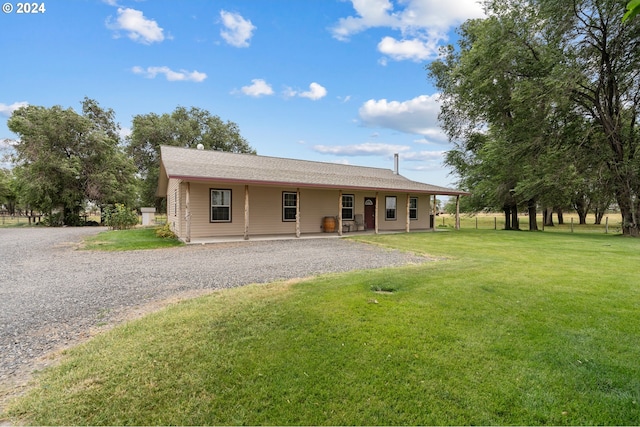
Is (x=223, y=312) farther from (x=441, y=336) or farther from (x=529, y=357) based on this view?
(x=529, y=357)

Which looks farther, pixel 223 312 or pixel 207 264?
pixel 207 264

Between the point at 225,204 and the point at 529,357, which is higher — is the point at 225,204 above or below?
above

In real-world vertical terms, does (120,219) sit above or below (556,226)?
above

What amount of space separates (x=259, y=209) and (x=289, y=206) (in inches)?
58.0

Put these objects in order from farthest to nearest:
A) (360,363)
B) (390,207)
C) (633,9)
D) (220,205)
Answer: (390,207) < (220,205) < (360,363) < (633,9)

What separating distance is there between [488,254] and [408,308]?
639cm

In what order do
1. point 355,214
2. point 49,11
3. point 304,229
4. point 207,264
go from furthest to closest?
point 355,214 < point 304,229 < point 49,11 < point 207,264

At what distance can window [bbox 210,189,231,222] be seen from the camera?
12734mm

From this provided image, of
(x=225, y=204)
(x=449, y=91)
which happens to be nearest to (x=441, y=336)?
(x=225, y=204)

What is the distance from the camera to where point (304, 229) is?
49.2ft

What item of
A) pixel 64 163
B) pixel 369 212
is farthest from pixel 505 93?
pixel 64 163

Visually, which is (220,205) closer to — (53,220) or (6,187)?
(53,220)

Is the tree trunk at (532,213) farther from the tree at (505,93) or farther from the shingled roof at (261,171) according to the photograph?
the shingled roof at (261,171)

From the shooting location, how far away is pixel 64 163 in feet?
70.9
